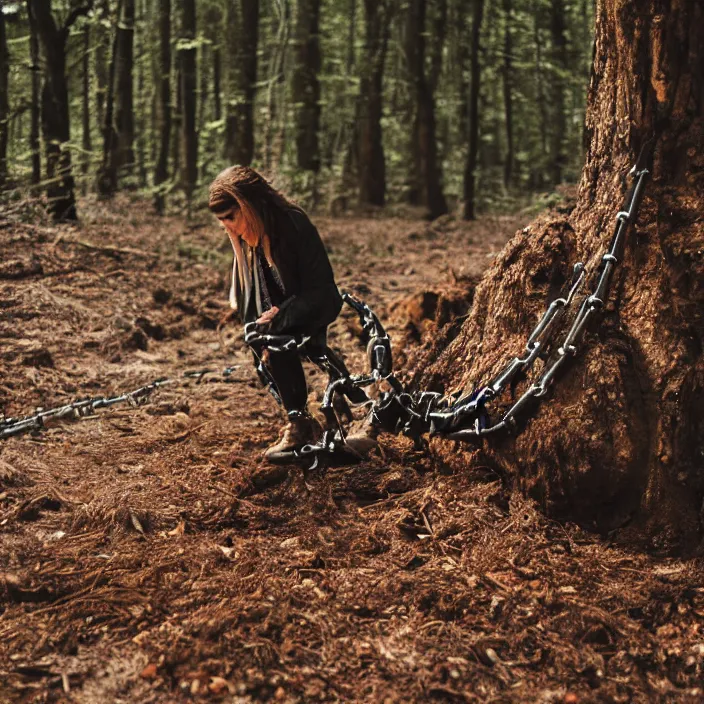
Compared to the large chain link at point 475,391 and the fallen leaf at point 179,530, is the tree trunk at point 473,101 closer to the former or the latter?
the large chain link at point 475,391

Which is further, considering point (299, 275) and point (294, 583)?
point (299, 275)

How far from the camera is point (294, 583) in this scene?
3490 mm

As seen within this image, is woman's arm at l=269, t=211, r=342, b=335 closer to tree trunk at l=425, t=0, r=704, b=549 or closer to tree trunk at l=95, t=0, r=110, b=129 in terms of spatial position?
tree trunk at l=425, t=0, r=704, b=549

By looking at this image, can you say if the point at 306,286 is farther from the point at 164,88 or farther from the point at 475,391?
the point at 164,88

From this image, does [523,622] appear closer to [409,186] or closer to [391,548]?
[391,548]

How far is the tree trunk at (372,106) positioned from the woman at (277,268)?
15.9 metres

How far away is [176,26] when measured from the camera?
21719 mm

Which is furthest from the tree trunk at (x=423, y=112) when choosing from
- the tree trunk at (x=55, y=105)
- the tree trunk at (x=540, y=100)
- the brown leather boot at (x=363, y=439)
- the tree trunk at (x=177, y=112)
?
the brown leather boot at (x=363, y=439)

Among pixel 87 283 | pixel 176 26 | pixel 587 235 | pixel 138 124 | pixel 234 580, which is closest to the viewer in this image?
pixel 234 580

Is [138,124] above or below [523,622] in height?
above

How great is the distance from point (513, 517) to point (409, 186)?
751 inches

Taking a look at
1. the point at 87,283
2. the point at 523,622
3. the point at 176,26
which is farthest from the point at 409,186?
the point at 523,622

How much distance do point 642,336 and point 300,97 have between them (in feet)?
45.5

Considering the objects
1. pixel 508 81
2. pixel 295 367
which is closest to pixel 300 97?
pixel 508 81
